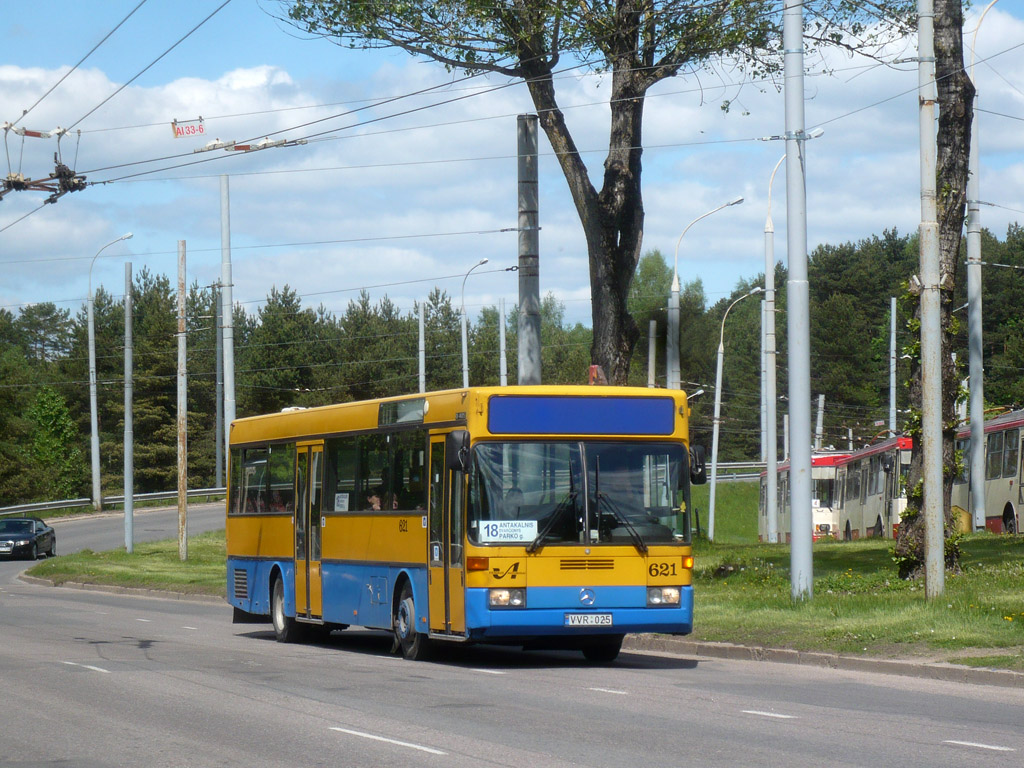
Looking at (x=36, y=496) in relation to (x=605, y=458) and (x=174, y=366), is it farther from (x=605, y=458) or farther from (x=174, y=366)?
(x=605, y=458)

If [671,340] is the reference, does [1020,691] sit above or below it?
below

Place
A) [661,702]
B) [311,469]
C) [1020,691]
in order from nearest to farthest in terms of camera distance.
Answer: [661,702] < [1020,691] < [311,469]

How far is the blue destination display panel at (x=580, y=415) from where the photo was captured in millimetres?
15383

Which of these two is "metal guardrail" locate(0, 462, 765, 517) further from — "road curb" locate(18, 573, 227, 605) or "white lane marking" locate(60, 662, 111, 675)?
"white lane marking" locate(60, 662, 111, 675)

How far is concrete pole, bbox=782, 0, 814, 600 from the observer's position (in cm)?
1902

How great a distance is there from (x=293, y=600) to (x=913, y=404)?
910 cm

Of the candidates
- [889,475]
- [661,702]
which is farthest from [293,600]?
[889,475]

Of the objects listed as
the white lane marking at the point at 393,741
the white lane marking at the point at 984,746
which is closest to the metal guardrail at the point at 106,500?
the white lane marking at the point at 393,741

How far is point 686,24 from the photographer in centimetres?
2366

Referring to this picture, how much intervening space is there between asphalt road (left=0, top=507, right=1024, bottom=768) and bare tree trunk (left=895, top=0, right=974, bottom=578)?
590 centimetres

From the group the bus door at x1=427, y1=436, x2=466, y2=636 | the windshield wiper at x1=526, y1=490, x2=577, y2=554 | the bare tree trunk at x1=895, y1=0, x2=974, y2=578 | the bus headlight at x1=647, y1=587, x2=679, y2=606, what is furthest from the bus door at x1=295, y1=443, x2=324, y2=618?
the bare tree trunk at x1=895, y1=0, x2=974, y2=578

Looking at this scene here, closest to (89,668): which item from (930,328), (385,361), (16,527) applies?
(930,328)

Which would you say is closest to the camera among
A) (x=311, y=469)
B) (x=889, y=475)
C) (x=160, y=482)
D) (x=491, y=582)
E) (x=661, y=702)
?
(x=661, y=702)

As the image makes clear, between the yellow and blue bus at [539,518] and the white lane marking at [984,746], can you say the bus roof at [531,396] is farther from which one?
the white lane marking at [984,746]
